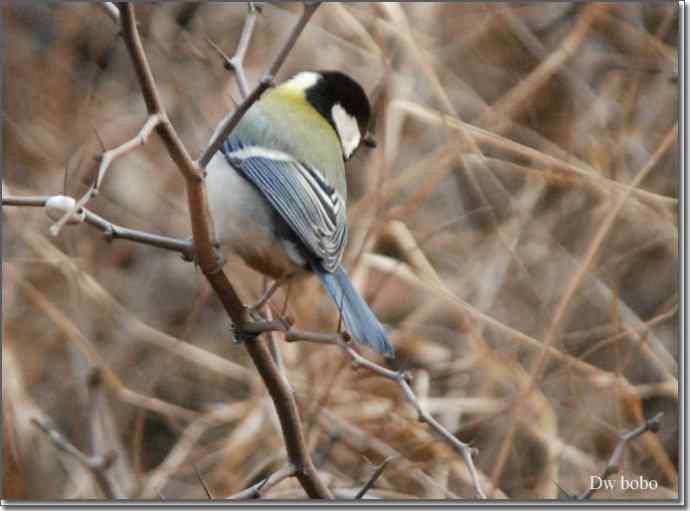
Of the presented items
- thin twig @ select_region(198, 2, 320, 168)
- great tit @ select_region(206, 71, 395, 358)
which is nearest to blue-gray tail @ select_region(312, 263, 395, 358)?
great tit @ select_region(206, 71, 395, 358)

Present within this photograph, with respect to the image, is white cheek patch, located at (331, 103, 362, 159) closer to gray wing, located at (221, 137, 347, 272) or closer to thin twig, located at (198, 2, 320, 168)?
gray wing, located at (221, 137, 347, 272)

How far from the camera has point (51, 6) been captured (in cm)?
161

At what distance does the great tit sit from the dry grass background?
5.9 inches

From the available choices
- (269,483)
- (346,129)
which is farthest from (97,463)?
(346,129)

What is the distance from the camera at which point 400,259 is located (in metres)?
1.71

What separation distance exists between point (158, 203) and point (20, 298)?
31 centimetres

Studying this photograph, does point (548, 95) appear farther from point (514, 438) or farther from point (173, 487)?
point (173, 487)

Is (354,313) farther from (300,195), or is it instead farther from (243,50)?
(243,50)

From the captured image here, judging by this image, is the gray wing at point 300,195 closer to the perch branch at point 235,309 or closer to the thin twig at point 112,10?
the perch branch at point 235,309

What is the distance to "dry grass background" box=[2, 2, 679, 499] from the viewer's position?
1510mm

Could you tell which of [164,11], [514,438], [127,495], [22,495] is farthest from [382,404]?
[164,11]

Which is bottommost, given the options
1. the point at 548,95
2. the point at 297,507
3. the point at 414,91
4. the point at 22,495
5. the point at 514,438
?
the point at 22,495

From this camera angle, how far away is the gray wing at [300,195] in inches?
54.8

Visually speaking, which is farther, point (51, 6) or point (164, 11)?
point (164, 11)
